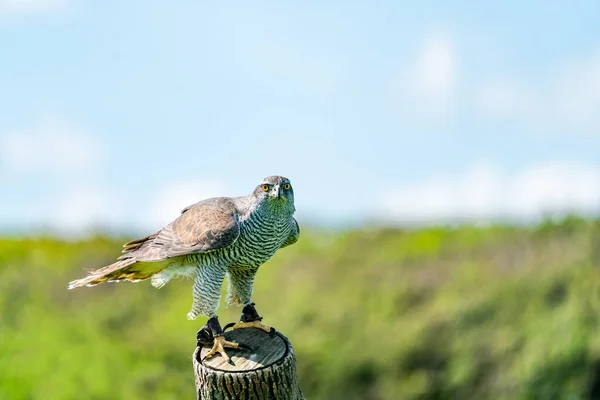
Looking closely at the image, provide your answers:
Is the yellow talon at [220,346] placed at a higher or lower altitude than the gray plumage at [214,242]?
lower

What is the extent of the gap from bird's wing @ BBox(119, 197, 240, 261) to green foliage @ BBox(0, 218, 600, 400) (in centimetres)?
538

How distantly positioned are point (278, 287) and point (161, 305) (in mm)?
2183

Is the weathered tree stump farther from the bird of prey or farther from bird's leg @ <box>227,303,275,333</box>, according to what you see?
bird's leg @ <box>227,303,275,333</box>

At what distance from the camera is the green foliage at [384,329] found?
1088cm

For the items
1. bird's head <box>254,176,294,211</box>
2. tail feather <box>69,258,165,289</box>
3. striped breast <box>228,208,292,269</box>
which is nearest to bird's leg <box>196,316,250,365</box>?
striped breast <box>228,208,292,269</box>

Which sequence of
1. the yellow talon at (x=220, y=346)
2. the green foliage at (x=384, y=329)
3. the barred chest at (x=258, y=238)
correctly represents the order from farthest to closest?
the green foliage at (x=384, y=329) < the barred chest at (x=258, y=238) < the yellow talon at (x=220, y=346)

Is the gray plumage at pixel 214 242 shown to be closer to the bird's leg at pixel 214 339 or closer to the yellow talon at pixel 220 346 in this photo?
the bird's leg at pixel 214 339

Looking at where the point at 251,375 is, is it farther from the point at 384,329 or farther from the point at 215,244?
the point at 384,329

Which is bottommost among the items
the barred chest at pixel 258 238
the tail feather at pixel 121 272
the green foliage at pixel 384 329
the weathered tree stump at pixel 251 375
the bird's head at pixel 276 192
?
the green foliage at pixel 384 329

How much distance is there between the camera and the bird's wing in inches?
192

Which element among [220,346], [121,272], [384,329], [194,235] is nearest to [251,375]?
[220,346]

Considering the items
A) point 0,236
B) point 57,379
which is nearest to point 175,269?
point 57,379

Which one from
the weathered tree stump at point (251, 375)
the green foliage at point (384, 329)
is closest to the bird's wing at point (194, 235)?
the weathered tree stump at point (251, 375)

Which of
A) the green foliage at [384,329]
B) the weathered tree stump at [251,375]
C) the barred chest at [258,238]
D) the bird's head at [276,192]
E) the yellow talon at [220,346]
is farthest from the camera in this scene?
the green foliage at [384,329]
